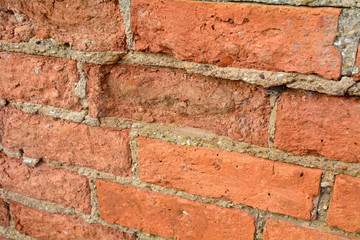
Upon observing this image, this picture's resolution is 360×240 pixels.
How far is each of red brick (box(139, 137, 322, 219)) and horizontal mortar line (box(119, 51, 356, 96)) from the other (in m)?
0.16

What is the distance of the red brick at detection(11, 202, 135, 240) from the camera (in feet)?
2.98

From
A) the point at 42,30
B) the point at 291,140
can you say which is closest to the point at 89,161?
the point at 42,30

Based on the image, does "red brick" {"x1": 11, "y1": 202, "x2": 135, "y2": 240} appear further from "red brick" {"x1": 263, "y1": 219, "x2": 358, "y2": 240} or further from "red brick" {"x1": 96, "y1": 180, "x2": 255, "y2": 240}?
"red brick" {"x1": 263, "y1": 219, "x2": 358, "y2": 240}

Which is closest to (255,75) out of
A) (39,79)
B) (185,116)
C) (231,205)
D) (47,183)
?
(185,116)

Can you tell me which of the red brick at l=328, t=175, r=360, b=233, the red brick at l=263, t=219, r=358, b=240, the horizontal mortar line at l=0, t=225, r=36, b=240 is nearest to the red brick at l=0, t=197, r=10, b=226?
the horizontal mortar line at l=0, t=225, r=36, b=240

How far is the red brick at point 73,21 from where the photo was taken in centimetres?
70

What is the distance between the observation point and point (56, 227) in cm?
96

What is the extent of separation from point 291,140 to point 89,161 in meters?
0.47

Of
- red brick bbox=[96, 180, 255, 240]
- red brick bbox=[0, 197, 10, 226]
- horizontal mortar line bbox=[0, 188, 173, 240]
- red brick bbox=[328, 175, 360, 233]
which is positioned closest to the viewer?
red brick bbox=[328, 175, 360, 233]

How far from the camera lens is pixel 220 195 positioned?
744mm

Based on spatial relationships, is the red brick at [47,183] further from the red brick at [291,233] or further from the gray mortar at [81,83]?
the red brick at [291,233]

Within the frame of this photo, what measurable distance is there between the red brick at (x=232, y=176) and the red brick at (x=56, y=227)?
0.22 meters

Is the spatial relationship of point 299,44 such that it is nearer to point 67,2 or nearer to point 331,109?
point 331,109

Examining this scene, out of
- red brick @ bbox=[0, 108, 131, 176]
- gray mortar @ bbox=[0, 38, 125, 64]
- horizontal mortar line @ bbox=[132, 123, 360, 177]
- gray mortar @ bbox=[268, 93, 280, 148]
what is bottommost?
red brick @ bbox=[0, 108, 131, 176]
